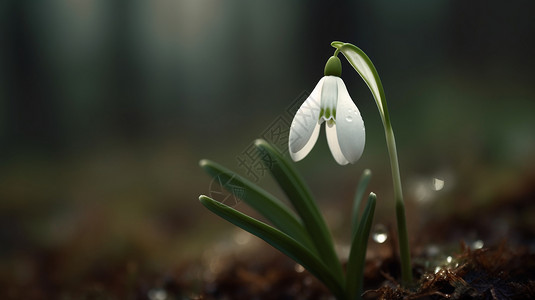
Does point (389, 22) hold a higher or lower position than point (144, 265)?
higher

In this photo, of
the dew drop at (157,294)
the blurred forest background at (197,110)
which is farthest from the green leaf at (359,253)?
the blurred forest background at (197,110)

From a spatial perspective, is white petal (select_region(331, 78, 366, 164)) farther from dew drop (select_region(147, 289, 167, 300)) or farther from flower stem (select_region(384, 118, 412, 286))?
dew drop (select_region(147, 289, 167, 300))

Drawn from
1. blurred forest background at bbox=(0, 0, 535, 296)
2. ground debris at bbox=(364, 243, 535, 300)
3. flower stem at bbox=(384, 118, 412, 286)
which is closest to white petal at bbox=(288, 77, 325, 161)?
flower stem at bbox=(384, 118, 412, 286)

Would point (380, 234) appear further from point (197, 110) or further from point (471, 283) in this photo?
point (197, 110)

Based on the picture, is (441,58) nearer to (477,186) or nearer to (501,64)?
(501,64)

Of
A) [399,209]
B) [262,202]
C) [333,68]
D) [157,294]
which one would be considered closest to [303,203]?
[262,202]

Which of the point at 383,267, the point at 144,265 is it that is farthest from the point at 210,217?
the point at 383,267
